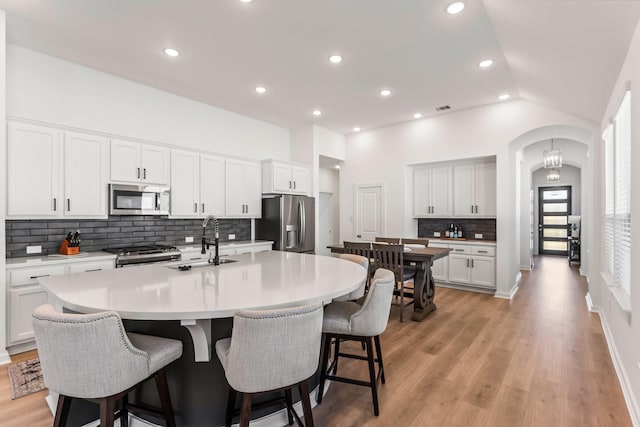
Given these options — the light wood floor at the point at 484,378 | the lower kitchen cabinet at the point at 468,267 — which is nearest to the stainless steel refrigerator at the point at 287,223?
the light wood floor at the point at 484,378

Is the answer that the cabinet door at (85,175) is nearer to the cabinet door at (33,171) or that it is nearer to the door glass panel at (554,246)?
the cabinet door at (33,171)

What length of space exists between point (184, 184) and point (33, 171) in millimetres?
1654

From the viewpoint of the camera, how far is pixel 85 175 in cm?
367

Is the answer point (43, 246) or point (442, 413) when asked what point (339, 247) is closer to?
point (442, 413)

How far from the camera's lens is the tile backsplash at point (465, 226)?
19.3 feet

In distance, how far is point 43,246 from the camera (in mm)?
3580

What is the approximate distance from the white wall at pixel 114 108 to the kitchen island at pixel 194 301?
248 cm

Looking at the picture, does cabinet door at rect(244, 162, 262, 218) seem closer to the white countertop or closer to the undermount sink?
the undermount sink

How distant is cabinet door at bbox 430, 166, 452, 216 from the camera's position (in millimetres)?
6113

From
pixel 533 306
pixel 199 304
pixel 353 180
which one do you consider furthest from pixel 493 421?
pixel 353 180

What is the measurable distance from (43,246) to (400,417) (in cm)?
402

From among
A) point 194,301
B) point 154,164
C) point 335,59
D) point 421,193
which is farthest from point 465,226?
point 194,301

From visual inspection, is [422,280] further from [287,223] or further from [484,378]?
[287,223]

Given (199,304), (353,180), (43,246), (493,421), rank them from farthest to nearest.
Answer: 1. (353,180)
2. (43,246)
3. (493,421)
4. (199,304)
